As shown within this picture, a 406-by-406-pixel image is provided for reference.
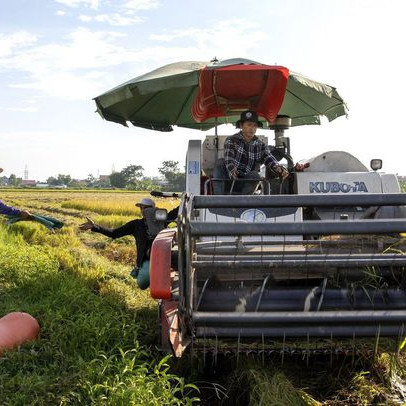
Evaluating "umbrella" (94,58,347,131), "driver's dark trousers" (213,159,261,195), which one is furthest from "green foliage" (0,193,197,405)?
"umbrella" (94,58,347,131)

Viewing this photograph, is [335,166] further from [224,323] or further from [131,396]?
[131,396]

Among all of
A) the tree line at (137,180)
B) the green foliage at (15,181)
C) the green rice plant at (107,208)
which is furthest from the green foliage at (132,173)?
the green rice plant at (107,208)

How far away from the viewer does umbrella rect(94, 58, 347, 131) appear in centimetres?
550

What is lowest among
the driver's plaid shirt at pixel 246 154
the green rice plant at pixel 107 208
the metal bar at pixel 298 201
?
the green rice plant at pixel 107 208

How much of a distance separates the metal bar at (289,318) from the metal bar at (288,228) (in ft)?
1.52

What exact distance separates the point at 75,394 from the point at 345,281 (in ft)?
6.08

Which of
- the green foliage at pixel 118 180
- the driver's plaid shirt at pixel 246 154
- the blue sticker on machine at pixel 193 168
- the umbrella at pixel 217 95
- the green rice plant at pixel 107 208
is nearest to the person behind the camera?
the driver's plaid shirt at pixel 246 154

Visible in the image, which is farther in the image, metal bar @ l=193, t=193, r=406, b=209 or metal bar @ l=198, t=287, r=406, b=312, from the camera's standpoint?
metal bar @ l=198, t=287, r=406, b=312

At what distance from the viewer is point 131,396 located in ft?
9.43

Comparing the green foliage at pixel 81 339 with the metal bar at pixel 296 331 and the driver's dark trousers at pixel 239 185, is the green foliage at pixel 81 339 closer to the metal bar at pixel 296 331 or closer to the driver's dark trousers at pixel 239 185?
the metal bar at pixel 296 331

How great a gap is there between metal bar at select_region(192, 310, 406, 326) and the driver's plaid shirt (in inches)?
97.5

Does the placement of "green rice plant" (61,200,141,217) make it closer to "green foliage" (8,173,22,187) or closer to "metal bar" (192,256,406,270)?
"metal bar" (192,256,406,270)

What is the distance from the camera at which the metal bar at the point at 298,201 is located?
9.89 ft

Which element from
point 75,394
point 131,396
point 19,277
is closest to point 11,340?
point 75,394
